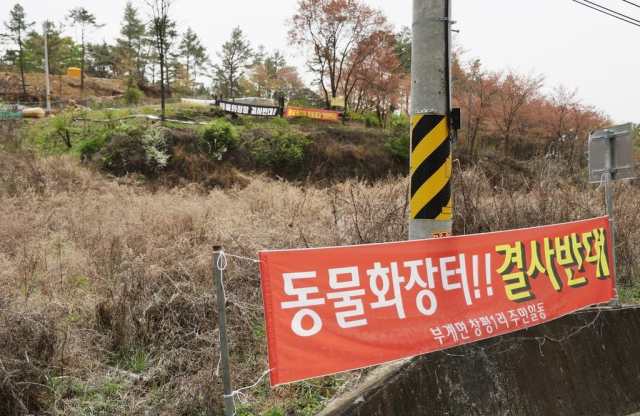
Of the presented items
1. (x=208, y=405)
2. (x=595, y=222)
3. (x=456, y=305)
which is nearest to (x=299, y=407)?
(x=208, y=405)

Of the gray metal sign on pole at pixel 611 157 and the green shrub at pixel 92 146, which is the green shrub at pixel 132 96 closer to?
the green shrub at pixel 92 146

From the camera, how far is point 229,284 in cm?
544

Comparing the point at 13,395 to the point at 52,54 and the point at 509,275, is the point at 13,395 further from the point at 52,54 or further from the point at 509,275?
the point at 52,54

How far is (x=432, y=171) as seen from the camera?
4035 millimetres

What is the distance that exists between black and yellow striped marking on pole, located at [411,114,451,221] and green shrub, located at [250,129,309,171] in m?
18.1

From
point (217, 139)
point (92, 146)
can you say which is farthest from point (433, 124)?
point (92, 146)

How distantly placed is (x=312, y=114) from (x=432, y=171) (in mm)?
24114

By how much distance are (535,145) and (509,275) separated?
24.9 metres

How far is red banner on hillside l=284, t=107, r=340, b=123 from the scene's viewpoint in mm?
27031

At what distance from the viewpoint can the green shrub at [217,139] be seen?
21.0m

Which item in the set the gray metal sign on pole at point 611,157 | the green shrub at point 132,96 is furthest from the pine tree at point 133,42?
the gray metal sign on pole at point 611,157

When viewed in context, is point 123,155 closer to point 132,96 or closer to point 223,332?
point 132,96

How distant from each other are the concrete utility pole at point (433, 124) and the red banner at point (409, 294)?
500mm

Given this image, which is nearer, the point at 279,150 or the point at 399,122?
the point at 279,150
